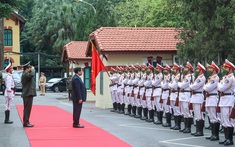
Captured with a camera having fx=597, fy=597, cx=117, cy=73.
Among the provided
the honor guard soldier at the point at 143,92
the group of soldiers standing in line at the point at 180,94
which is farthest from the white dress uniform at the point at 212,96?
the honor guard soldier at the point at 143,92

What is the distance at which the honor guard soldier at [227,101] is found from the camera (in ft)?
48.4

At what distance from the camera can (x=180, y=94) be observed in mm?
18062

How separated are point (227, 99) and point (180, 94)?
334 cm

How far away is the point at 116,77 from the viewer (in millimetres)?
26359

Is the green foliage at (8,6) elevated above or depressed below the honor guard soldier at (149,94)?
above

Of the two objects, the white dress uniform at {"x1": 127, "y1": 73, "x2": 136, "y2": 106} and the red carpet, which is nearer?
the red carpet

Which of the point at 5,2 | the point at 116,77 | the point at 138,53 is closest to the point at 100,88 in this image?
the point at 138,53

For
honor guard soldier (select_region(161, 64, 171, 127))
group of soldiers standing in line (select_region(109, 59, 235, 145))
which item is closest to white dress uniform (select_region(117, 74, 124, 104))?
group of soldiers standing in line (select_region(109, 59, 235, 145))

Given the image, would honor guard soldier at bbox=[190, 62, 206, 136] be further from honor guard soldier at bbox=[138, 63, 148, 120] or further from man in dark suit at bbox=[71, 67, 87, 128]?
honor guard soldier at bbox=[138, 63, 148, 120]

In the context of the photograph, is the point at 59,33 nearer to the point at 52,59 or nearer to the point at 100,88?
the point at 52,59

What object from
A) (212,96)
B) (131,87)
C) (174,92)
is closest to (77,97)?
(174,92)

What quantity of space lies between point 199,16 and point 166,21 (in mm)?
27476

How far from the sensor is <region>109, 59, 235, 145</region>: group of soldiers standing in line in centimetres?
1491

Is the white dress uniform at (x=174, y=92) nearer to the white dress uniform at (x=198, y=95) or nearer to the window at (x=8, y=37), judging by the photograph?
the white dress uniform at (x=198, y=95)
